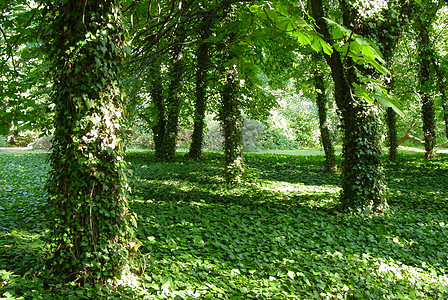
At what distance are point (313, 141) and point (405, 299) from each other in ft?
80.0

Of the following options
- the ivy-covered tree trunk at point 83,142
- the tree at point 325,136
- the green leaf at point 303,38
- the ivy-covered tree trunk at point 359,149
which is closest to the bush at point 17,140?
the tree at point 325,136

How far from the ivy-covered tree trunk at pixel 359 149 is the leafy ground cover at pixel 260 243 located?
46 centimetres

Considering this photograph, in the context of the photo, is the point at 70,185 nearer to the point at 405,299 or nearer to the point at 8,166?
the point at 405,299

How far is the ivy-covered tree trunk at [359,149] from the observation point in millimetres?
6797

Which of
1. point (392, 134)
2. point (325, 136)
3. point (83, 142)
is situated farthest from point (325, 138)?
point (83, 142)

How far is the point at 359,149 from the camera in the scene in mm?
6816

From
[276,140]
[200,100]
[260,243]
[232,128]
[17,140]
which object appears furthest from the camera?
[17,140]

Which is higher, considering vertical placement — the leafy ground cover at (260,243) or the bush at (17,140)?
the bush at (17,140)

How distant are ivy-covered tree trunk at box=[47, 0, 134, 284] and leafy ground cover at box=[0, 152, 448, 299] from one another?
1.10 ft

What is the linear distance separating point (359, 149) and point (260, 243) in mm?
3178

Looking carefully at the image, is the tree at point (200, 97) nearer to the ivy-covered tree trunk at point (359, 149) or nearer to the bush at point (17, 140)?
the ivy-covered tree trunk at point (359, 149)

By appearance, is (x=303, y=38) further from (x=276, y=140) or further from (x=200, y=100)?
(x=276, y=140)

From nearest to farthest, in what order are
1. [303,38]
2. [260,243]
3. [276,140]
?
[303,38], [260,243], [276,140]

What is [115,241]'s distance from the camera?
3.33 meters
